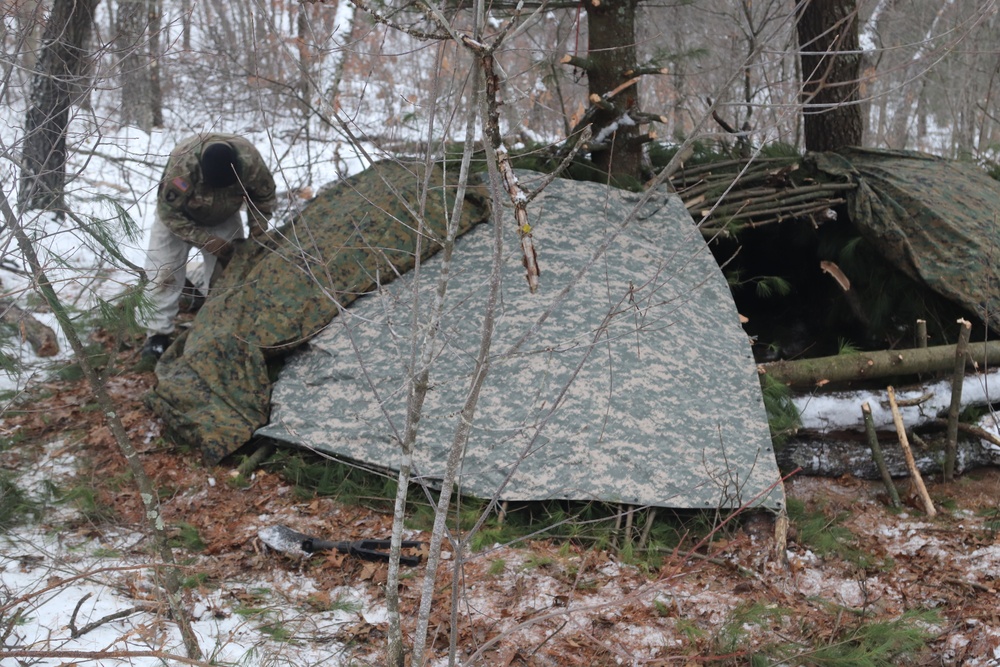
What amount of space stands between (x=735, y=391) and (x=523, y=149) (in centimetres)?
223

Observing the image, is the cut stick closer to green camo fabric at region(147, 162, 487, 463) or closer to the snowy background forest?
the snowy background forest

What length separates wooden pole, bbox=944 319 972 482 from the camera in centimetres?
462

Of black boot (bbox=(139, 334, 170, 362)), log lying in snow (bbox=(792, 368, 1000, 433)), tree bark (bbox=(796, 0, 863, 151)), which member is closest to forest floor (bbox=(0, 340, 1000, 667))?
log lying in snow (bbox=(792, 368, 1000, 433))

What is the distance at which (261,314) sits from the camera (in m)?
4.88

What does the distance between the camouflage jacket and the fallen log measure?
3.30 metres

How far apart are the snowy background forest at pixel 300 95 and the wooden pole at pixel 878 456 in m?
1.84

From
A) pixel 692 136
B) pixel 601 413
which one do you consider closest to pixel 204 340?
pixel 601 413

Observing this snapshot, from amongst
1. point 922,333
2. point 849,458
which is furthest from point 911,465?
point 922,333

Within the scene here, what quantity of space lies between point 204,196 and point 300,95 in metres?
5.60

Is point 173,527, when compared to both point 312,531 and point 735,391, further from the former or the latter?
point 735,391

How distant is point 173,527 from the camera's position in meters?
4.03

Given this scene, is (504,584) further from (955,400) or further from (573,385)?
(955,400)

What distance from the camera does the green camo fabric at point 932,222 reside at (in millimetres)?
5102

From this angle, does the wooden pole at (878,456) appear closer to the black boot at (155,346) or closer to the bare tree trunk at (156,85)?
the black boot at (155,346)
